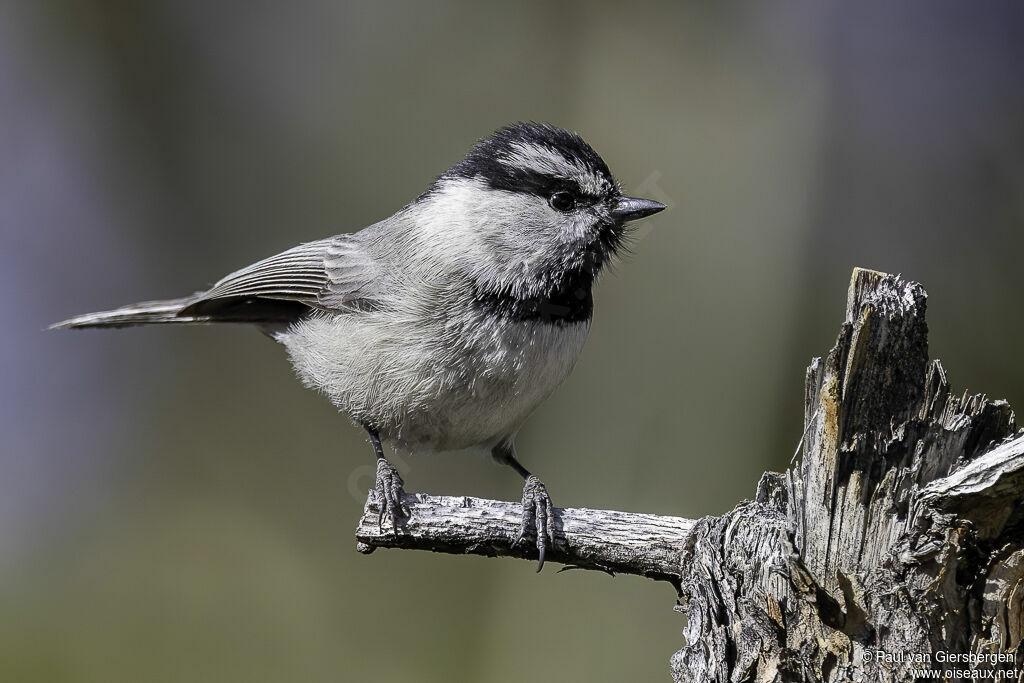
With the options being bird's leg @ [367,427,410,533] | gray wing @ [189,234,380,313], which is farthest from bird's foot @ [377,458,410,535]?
gray wing @ [189,234,380,313]

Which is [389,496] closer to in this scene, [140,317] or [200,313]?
[200,313]

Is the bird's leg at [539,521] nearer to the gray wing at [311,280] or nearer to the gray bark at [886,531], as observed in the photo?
the gray bark at [886,531]

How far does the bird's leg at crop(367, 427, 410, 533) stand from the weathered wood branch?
0.02 m

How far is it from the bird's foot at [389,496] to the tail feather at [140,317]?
3.75 ft

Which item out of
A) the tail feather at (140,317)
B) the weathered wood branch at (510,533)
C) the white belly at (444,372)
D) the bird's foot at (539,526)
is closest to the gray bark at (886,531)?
the weathered wood branch at (510,533)

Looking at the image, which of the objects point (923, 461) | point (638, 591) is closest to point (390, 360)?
point (923, 461)

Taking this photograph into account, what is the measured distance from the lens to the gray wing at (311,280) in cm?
273

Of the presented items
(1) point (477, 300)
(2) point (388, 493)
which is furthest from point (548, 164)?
(2) point (388, 493)

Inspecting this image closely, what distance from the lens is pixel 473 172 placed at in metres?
2.57

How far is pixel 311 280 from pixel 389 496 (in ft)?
3.53

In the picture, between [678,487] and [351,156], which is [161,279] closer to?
[351,156]

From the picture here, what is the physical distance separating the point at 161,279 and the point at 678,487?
3116mm

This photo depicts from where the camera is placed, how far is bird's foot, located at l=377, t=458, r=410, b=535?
6.49 feet

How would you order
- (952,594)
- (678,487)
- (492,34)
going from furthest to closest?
(492,34)
(678,487)
(952,594)
